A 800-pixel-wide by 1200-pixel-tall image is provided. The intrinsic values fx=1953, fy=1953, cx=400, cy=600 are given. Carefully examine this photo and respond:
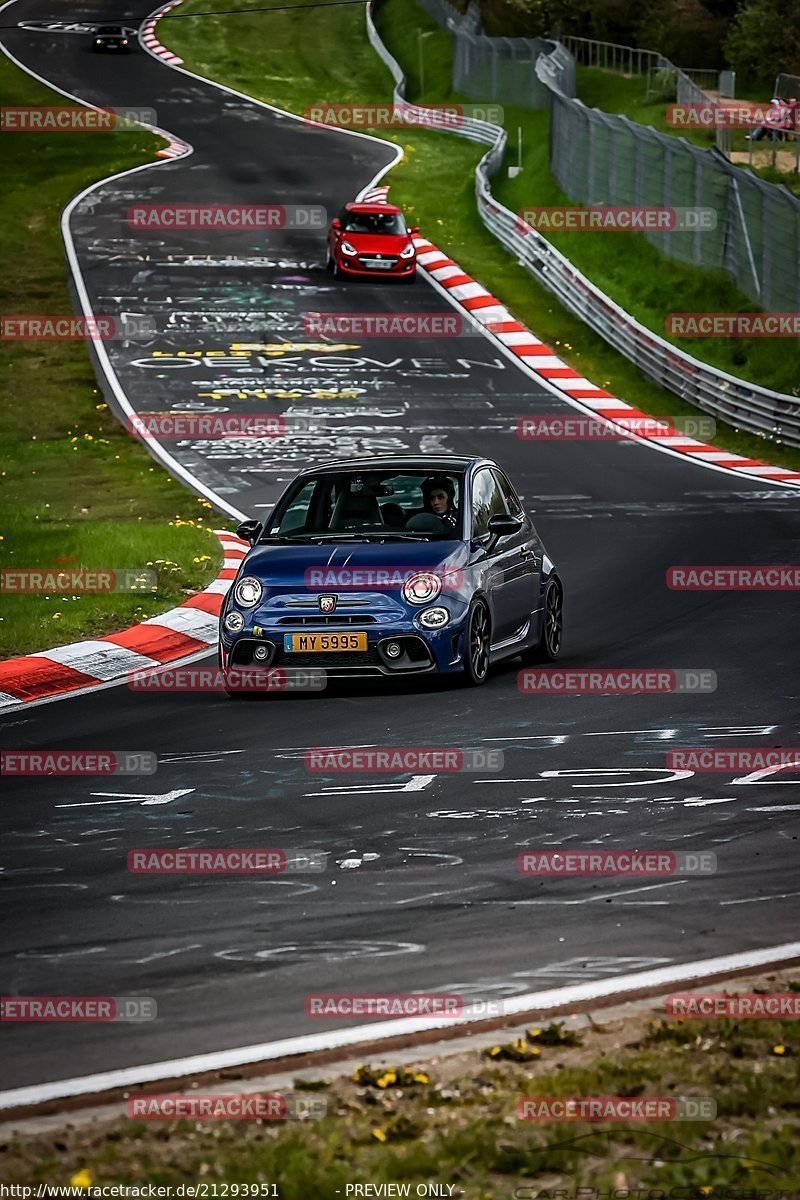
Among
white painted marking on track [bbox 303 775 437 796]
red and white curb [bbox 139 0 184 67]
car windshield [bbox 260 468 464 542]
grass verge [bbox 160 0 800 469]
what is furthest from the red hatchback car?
red and white curb [bbox 139 0 184 67]

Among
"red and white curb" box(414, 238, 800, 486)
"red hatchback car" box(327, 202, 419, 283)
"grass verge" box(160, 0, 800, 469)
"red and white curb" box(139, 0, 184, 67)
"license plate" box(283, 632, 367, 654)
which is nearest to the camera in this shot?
"license plate" box(283, 632, 367, 654)

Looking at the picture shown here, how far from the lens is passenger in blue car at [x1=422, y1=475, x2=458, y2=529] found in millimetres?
13680

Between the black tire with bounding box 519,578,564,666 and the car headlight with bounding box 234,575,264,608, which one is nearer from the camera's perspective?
the car headlight with bounding box 234,575,264,608

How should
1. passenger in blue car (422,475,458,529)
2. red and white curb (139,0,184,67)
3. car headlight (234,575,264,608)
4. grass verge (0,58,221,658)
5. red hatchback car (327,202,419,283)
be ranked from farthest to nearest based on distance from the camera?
red and white curb (139,0,184,67), red hatchback car (327,202,419,283), grass verge (0,58,221,658), passenger in blue car (422,475,458,529), car headlight (234,575,264,608)

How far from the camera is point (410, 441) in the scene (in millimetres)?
26812

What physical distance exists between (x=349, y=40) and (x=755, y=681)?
214 ft

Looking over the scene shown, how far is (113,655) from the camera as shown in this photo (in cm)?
1453

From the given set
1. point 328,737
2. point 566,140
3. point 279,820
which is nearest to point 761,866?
point 279,820

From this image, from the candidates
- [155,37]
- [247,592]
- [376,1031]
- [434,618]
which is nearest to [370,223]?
[247,592]

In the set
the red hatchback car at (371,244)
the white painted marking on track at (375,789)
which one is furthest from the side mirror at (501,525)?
the red hatchback car at (371,244)

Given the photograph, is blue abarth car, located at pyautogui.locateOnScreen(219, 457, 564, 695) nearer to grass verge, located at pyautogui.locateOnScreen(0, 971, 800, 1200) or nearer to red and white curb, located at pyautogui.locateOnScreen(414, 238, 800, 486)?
grass verge, located at pyautogui.locateOnScreen(0, 971, 800, 1200)

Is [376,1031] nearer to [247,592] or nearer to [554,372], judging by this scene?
[247,592]

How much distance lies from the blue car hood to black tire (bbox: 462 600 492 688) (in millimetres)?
376

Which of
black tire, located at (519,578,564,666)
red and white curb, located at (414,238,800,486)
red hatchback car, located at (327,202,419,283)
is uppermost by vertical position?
black tire, located at (519,578,564,666)
